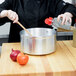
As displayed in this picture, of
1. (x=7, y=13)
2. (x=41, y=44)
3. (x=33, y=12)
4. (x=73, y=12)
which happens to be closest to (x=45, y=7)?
(x=33, y=12)

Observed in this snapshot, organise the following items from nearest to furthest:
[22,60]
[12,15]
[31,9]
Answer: [22,60] → [12,15] → [31,9]

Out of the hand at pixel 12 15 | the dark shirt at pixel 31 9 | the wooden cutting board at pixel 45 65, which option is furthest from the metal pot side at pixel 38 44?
the dark shirt at pixel 31 9

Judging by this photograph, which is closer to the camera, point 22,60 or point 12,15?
point 22,60

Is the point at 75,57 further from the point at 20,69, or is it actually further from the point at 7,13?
the point at 7,13

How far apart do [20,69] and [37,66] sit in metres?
0.11

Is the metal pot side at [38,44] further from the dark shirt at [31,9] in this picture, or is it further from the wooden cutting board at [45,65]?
the dark shirt at [31,9]

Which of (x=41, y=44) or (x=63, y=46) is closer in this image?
(x=41, y=44)

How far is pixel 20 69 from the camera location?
47.7 inches

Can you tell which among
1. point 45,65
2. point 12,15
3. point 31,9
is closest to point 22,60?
point 45,65

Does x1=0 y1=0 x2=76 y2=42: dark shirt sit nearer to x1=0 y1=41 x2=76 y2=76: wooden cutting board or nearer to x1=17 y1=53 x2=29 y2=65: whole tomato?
x1=0 y1=41 x2=76 y2=76: wooden cutting board

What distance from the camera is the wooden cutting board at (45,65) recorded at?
118cm

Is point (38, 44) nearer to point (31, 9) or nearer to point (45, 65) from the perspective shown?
point (45, 65)

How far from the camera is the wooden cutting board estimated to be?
1.18 m

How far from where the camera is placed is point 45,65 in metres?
1.27
